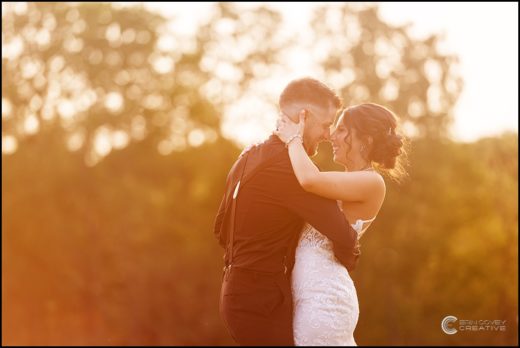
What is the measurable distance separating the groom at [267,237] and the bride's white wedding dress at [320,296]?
0.06m

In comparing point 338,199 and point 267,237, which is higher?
point 338,199

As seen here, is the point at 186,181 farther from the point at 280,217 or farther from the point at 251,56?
the point at 280,217

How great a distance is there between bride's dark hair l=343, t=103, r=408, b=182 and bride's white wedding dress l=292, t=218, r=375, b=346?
64 cm

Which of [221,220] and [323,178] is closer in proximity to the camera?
[323,178]

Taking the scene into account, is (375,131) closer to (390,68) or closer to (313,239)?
(313,239)

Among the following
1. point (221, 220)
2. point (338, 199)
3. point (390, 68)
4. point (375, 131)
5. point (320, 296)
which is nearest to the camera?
point (320, 296)

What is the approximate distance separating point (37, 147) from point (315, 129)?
24.5m

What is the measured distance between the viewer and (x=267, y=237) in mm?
4125

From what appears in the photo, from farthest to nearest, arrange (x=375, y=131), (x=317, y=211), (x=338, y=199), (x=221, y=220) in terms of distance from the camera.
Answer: (x=375, y=131) < (x=221, y=220) < (x=338, y=199) < (x=317, y=211)

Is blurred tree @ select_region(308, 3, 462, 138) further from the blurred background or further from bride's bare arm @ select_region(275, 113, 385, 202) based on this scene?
bride's bare arm @ select_region(275, 113, 385, 202)

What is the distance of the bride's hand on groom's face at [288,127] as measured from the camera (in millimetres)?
4297

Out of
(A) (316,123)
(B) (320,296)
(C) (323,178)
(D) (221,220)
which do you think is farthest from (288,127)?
(B) (320,296)

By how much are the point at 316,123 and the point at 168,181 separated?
80.3 ft

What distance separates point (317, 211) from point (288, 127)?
50 centimetres
